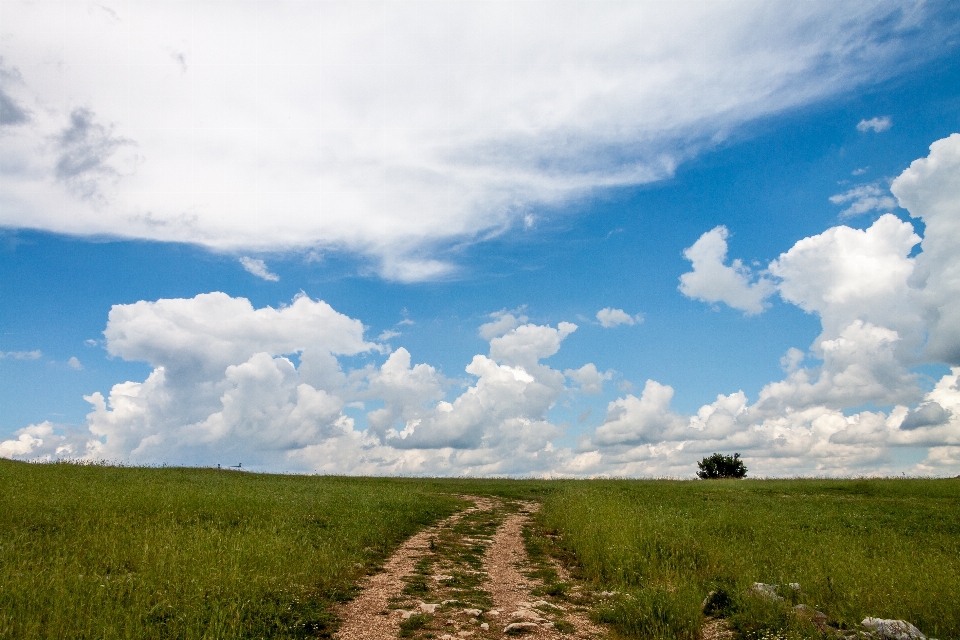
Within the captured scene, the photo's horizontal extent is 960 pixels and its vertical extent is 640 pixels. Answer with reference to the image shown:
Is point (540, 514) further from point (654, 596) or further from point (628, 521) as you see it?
point (654, 596)

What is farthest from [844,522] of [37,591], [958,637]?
[37,591]

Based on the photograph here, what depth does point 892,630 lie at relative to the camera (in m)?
9.14

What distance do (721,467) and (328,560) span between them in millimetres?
66265

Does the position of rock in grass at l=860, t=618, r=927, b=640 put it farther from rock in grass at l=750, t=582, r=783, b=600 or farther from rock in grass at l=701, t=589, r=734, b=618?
rock in grass at l=701, t=589, r=734, b=618

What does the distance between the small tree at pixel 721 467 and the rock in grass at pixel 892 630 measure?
2540 inches

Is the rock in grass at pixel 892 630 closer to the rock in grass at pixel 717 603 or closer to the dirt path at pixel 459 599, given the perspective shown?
the rock in grass at pixel 717 603

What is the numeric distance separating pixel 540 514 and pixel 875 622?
69.8 ft

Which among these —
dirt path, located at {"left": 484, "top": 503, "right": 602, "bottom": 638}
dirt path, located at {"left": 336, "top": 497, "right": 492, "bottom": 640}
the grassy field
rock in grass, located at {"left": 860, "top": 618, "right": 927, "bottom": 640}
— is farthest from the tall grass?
dirt path, located at {"left": 336, "top": 497, "right": 492, "bottom": 640}

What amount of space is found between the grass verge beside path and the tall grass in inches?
277

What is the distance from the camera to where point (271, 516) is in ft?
68.0

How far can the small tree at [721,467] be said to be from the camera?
68.6 meters

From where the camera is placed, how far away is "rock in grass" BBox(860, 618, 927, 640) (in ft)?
29.4

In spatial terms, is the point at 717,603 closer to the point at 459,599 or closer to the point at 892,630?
the point at 892,630

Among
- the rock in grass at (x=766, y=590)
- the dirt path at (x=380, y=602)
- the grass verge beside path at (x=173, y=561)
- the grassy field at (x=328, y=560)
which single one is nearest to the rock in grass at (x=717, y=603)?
the grassy field at (x=328, y=560)
